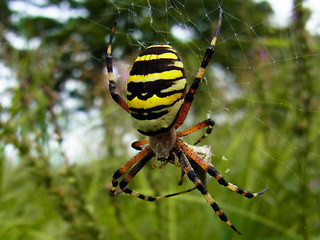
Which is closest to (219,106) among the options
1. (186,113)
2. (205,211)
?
(186,113)

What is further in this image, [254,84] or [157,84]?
[254,84]

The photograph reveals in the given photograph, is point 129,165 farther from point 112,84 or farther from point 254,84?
point 254,84

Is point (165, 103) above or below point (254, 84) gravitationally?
below

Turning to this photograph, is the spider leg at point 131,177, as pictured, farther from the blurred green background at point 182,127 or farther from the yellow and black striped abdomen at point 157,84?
the yellow and black striped abdomen at point 157,84

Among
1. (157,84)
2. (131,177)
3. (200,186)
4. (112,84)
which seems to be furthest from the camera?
(131,177)

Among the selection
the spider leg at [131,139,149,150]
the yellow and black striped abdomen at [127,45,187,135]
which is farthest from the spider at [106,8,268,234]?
the spider leg at [131,139,149,150]

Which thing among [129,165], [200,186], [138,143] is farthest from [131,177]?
[200,186]

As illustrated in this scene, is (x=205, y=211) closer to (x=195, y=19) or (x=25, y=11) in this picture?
(x=195, y=19)

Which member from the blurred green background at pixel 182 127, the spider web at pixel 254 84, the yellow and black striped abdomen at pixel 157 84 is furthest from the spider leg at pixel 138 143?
the yellow and black striped abdomen at pixel 157 84
